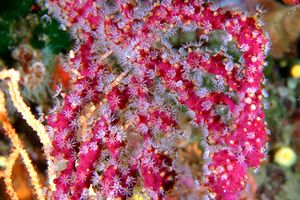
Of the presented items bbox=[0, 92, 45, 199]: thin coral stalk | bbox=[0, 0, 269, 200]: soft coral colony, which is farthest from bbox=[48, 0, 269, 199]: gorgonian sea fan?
bbox=[0, 92, 45, 199]: thin coral stalk

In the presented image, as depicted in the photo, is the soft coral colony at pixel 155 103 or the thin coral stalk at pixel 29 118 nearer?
the soft coral colony at pixel 155 103

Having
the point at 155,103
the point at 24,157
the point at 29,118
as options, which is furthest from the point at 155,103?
the point at 24,157

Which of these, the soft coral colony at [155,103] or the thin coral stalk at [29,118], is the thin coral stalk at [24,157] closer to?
the thin coral stalk at [29,118]

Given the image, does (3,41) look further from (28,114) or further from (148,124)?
(148,124)

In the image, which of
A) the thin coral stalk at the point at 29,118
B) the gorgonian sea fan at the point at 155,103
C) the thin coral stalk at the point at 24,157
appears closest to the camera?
the gorgonian sea fan at the point at 155,103

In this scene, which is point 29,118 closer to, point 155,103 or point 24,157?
point 24,157

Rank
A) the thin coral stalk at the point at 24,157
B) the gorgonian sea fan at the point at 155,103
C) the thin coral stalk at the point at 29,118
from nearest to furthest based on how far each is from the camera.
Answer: the gorgonian sea fan at the point at 155,103, the thin coral stalk at the point at 29,118, the thin coral stalk at the point at 24,157

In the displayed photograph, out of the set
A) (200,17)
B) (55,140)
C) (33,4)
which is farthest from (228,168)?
(33,4)

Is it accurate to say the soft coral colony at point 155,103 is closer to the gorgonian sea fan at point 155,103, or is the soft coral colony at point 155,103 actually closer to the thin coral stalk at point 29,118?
the gorgonian sea fan at point 155,103

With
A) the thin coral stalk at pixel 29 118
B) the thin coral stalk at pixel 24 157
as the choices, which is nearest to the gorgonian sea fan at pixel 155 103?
the thin coral stalk at pixel 29 118

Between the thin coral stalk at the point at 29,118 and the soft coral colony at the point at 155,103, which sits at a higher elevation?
the thin coral stalk at the point at 29,118
